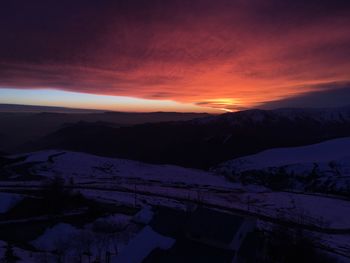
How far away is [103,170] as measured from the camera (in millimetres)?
81062

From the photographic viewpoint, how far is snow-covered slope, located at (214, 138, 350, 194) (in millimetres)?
67250

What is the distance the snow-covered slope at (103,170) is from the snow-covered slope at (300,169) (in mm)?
8002

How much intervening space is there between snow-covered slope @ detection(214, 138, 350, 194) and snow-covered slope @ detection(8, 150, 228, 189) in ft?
26.3

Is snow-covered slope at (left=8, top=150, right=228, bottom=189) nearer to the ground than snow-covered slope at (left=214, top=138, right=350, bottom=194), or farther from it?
nearer to the ground

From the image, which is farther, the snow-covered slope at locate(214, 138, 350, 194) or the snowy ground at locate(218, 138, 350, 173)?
the snowy ground at locate(218, 138, 350, 173)

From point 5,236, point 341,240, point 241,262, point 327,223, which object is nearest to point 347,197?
point 327,223

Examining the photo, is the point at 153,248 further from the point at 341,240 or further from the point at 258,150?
the point at 258,150

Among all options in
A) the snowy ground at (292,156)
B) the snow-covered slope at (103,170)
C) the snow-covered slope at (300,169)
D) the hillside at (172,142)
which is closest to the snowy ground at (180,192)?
the snow-covered slope at (103,170)

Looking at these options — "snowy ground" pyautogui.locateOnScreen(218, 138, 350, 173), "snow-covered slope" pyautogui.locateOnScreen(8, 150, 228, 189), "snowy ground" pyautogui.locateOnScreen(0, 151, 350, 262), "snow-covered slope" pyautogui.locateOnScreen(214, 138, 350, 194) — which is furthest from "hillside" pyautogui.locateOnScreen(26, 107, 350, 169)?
"snowy ground" pyautogui.locateOnScreen(0, 151, 350, 262)

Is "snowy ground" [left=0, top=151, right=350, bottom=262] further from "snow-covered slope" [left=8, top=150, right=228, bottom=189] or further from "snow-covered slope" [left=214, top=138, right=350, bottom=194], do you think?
"snow-covered slope" [left=214, top=138, right=350, bottom=194]

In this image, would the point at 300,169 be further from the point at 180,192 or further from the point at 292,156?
the point at 180,192

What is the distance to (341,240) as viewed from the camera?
36219 millimetres

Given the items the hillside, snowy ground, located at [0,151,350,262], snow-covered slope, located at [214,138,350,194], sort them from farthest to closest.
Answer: the hillside
snow-covered slope, located at [214,138,350,194]
snowy ground, located at [0,151,350,262]

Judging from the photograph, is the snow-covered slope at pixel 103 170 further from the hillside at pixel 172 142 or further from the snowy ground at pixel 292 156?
the hillside at pixel 172 142
